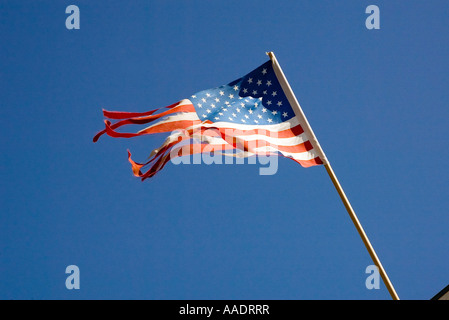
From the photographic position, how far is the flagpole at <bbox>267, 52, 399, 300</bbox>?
12.0 metres

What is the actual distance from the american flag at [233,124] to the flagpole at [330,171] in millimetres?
121

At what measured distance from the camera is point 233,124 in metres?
15.0

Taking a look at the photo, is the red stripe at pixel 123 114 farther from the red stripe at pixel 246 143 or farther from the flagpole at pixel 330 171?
the flagpole at pixel 330 171

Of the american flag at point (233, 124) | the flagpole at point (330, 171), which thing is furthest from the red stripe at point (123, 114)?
the flagpole at point (330, 171)

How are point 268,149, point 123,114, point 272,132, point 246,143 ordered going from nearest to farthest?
point 268,149, point 246,143, point 272,132, point 123,114

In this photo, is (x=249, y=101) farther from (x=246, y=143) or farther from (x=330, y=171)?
(x=330, y=171)

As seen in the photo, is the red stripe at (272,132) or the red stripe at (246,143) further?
the red stripe at (272,132)

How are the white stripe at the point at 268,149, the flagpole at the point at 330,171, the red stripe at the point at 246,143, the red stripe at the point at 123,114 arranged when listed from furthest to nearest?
1. the red stripe at the point at 123,114
2. the red stripe at the point at 246,143
3. the white stripe at the point at 268,149
4. the flagpole at the point at 330,171

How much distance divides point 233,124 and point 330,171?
2.81m

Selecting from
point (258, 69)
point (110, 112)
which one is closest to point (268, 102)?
point (258, 69)

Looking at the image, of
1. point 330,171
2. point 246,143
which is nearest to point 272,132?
point 246,143

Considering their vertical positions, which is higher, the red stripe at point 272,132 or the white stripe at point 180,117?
the white stripe at point 180,117

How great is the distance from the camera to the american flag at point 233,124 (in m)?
14.3
